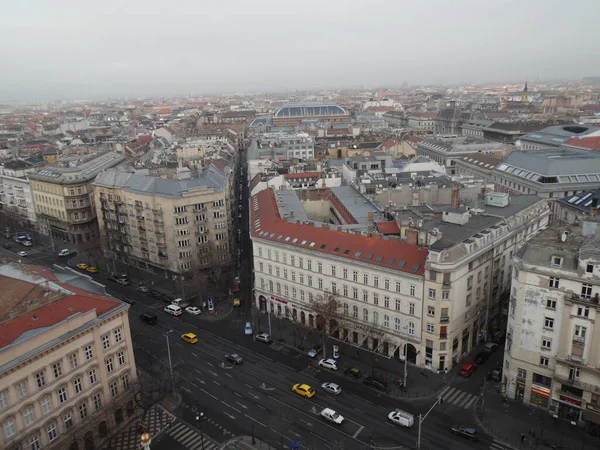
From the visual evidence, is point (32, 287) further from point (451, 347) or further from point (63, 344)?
point (451, 347)

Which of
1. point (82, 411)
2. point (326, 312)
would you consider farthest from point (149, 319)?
point (326, 312)

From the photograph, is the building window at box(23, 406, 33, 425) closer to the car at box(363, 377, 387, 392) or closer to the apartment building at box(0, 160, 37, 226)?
the car at box(363, 377, 387, 392)

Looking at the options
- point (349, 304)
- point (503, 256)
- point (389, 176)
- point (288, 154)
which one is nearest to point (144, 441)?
point (349, 304)

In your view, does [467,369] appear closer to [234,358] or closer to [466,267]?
[466,267]

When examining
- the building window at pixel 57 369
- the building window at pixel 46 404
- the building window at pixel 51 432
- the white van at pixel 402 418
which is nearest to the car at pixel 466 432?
the white van at pixel 402 418

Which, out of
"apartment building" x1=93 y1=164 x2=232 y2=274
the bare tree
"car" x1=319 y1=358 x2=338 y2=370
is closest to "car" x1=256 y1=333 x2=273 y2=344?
the bare tree

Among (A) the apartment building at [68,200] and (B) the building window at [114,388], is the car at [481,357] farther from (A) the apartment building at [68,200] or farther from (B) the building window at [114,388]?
(A) the apartment building at [68,200]
